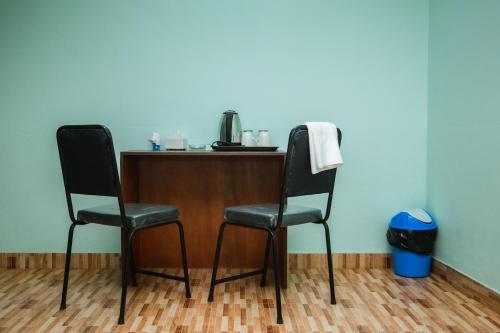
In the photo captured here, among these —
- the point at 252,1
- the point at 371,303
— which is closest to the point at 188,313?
the point at 371,303

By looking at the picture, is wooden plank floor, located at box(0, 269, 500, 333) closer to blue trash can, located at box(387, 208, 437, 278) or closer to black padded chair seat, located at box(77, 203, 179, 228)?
blue trash can, located at box(387, 208, 437, 278)

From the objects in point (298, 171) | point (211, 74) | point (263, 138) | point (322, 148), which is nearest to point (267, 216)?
point (298, 171)

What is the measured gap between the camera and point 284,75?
3.12m

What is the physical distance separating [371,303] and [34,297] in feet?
6.06

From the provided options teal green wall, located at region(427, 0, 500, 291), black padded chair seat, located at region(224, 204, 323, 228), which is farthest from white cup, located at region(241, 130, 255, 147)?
teal green wall, located at region(427, 0, 500, 291)

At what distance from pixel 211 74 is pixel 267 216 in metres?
1.26

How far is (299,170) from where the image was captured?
2.25m

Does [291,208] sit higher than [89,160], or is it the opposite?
[89,160]

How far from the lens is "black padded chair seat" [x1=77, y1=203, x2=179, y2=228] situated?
7.52 feet

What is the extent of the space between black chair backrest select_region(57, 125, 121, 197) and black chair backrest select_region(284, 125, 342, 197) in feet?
2.69

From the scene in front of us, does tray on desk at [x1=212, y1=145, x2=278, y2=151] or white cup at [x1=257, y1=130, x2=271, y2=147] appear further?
white cup at [x1=257, y1=130, x2=271, y2=147]

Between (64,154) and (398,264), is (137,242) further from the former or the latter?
(398,264)

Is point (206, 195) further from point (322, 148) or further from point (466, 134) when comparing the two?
point (466, 134)

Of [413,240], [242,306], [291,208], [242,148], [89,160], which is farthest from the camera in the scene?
[413,240]
